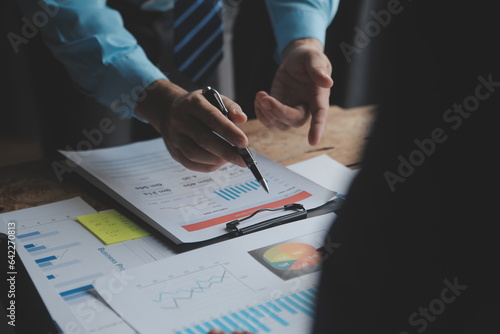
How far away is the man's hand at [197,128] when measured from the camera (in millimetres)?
979

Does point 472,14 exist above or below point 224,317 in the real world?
above

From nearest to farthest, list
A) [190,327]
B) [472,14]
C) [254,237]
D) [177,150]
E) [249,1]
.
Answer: [472,14] < [190,327] < [254,237] < [177,150] < [249,1]

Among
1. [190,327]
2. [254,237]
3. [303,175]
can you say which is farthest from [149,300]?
[303,175]

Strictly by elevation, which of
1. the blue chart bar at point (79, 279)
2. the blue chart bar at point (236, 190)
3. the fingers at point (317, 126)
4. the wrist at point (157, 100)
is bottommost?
the blue chart bar at point (236, 190)

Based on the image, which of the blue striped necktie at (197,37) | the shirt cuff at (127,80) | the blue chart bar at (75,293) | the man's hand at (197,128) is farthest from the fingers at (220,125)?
the blue striped necktie at (197,37)

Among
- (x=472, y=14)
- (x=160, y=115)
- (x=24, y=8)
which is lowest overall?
(x=160, y=115)

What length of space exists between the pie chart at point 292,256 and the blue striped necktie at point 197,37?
916 millimetres

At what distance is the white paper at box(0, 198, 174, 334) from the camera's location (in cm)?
73

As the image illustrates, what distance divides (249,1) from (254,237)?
1.35 meters

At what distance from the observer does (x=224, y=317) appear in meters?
0.72

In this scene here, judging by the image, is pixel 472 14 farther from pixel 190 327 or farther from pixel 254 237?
pixel 254 237

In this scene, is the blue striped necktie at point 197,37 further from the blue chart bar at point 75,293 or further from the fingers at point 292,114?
the blue chart bar at point 75,293

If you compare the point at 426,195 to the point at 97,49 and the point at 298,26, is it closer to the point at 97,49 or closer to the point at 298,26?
the point at 97,49

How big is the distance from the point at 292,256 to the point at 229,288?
Result: 0.13 meters
